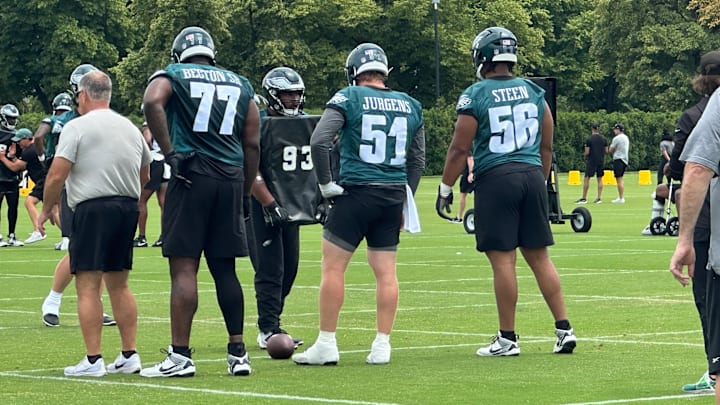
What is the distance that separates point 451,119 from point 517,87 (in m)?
57.9

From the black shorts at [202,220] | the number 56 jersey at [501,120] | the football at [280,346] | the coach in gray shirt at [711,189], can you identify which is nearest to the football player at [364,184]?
the football at [280,346]

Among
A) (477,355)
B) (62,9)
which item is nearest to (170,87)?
(477,355)

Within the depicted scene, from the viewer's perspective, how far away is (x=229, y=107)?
10.5m

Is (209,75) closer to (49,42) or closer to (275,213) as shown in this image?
(275,213)

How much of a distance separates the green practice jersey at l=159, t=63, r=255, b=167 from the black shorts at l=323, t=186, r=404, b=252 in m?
0.95

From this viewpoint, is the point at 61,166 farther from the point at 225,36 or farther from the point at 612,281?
the point at 225,36

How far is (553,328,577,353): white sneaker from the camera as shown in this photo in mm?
11461

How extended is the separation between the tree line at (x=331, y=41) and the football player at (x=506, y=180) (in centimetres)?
6198

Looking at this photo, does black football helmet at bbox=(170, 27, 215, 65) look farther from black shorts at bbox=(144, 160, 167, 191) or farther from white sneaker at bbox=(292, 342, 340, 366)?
white sneaker at bbox=(292, 342, 340, 366)

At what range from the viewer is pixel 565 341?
11469 mm

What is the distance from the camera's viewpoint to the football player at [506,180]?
453 inches

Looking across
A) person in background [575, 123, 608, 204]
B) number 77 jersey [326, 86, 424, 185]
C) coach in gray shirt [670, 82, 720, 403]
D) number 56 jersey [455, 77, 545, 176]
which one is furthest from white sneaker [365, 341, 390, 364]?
person in background [575, 123, 608, 204]

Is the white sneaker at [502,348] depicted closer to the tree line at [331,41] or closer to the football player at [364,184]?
the football player at [364,184]

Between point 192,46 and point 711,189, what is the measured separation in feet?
14.4
